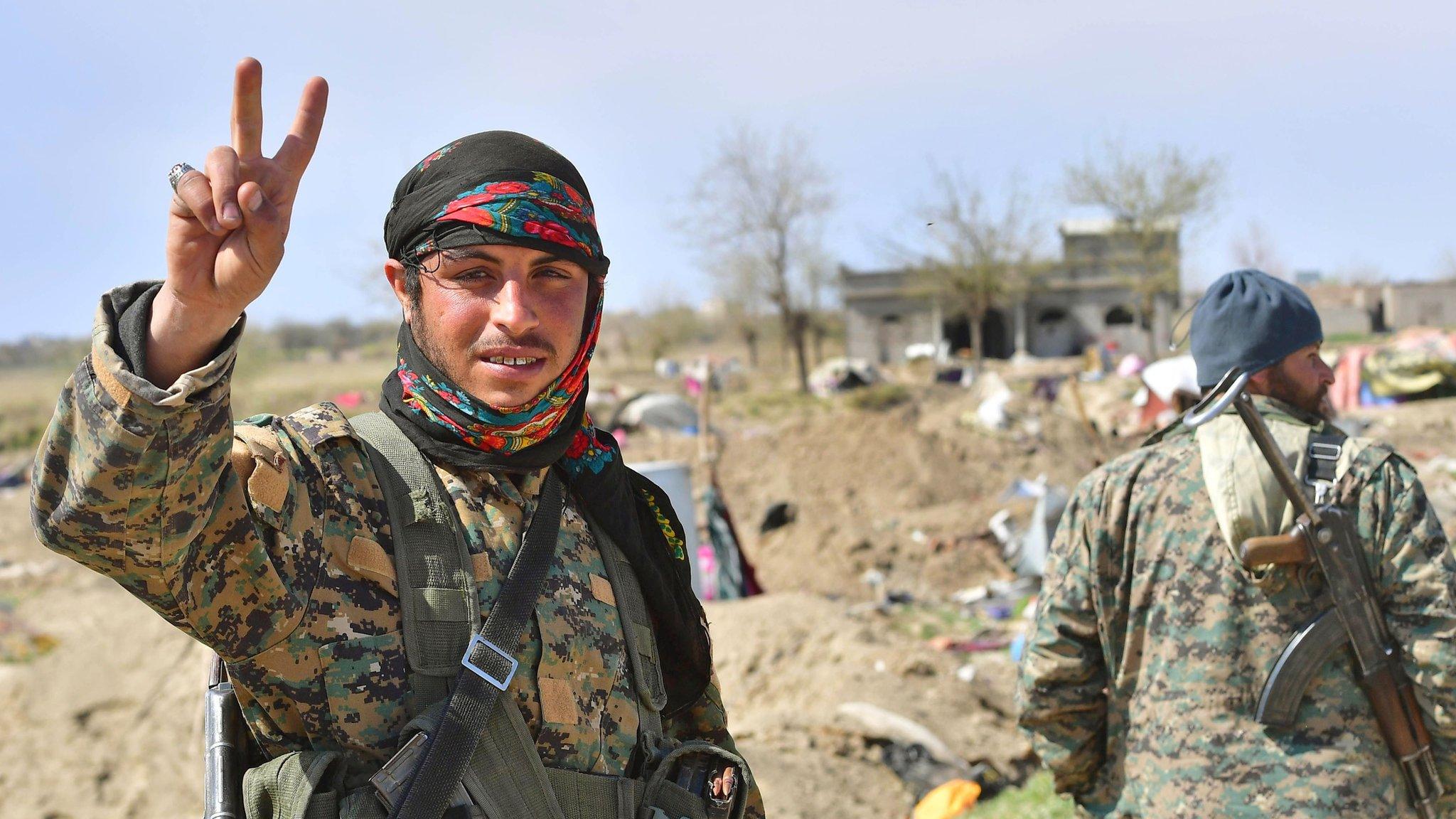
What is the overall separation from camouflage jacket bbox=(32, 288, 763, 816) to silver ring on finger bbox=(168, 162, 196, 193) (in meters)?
0.16

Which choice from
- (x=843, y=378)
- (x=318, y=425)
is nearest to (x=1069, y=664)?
(x=318, y=425)

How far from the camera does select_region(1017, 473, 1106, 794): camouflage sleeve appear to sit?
111 inches

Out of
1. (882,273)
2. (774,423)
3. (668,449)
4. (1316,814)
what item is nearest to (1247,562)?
(1316,814)

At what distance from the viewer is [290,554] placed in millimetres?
1439

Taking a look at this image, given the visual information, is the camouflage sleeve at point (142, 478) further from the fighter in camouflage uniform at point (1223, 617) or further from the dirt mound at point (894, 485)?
the dirt mound at point (894, 485)

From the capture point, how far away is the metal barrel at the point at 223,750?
4.95 ft

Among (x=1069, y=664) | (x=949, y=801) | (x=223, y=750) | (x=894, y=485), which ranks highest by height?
(x=223, y=750)

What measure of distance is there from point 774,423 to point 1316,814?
2120 cm

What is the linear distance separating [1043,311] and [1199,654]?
1317 inches

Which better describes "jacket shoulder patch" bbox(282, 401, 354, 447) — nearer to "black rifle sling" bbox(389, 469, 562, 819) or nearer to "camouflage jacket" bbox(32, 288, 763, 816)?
"camouflage jacket" bbox(32, 288, 763, 816)

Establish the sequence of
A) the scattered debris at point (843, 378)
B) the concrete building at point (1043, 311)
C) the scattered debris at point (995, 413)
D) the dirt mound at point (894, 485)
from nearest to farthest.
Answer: the dirt mound at point (894, 485) → the scattered debris at point (995, 413) → the scattered debris at point (843, 378) → the concrete building at point (1043, 311)

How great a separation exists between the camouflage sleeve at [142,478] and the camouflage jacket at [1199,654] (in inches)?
84.5

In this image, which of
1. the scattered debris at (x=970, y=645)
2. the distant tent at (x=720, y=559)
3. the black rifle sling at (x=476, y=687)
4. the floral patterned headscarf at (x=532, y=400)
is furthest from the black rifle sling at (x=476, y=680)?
the distant tent at (x=720, y=559)

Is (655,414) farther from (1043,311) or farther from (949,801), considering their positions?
(1043,311)
